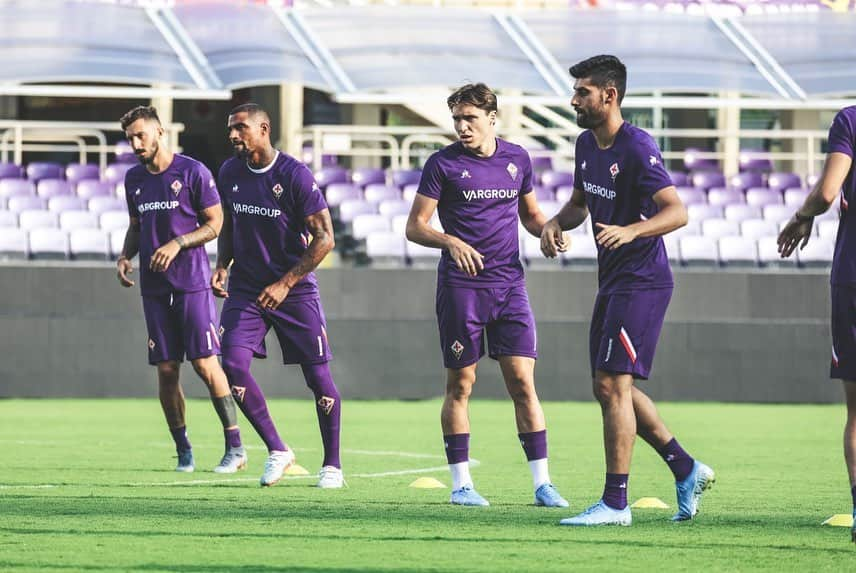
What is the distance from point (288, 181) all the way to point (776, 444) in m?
6.11

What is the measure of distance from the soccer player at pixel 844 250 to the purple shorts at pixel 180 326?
4.65 metres

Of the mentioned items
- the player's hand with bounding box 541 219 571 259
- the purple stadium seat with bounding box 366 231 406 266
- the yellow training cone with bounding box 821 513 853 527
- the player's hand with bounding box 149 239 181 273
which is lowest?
the yellow training cone with bounding box 821 513 853 527

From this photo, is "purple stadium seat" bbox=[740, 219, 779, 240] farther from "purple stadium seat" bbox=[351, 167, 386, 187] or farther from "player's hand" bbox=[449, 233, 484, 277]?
"player's hand" bbox=[449, 233, 484, 277]

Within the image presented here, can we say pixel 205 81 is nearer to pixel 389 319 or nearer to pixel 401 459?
pixel 389 319

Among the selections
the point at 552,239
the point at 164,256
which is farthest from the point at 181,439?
the point at 552,239

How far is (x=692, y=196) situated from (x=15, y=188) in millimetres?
9081

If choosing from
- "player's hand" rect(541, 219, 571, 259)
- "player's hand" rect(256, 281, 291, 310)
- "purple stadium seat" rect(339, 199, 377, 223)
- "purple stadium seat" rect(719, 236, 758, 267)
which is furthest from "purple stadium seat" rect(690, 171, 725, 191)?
"player's hand" rect(541, 219, 571, 259)

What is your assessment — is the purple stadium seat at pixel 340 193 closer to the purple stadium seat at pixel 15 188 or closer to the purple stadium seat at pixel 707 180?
the purple stadium seat at pixel 15 188

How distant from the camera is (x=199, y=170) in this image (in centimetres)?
1098

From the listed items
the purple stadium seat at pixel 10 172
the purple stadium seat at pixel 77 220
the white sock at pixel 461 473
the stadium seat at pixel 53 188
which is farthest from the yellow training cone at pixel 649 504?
the purple stadium seat at pixel 10 172

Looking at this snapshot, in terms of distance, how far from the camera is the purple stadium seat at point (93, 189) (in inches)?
864

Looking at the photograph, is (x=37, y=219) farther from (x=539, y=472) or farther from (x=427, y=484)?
(x=539, y=472)

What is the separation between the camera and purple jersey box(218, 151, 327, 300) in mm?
9953

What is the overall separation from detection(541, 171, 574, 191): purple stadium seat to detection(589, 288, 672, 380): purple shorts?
15.1m
